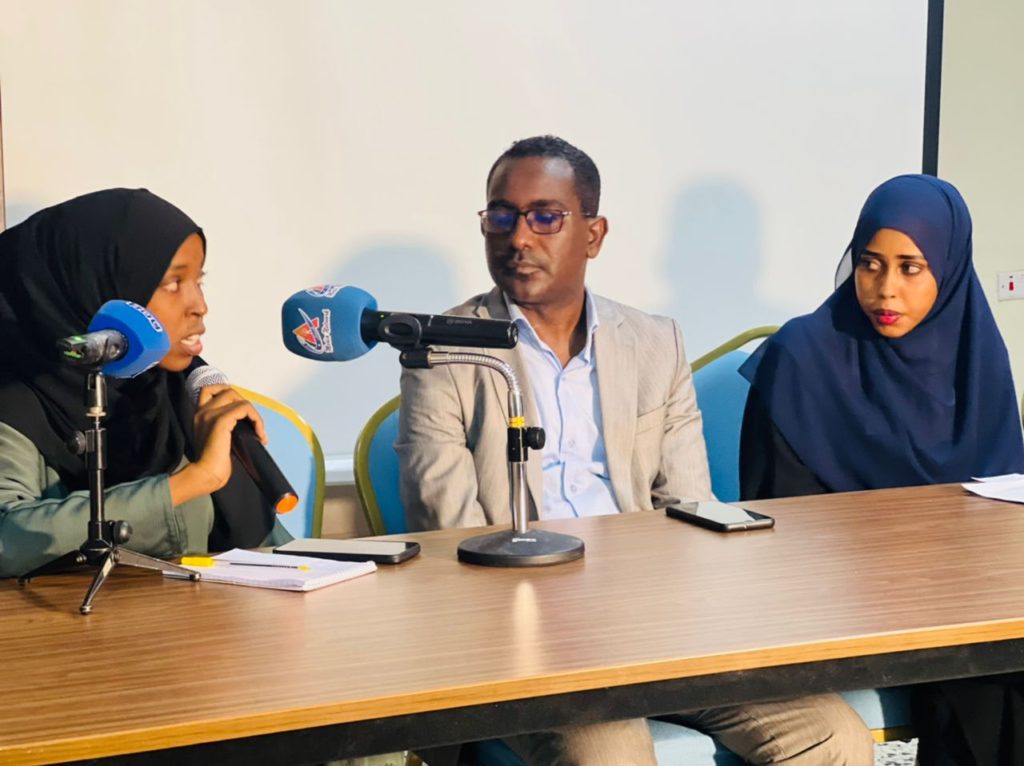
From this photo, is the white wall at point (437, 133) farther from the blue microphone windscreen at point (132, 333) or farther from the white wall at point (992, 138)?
the blue microphone windscreen at point (132, 333)

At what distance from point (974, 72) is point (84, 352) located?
3034 mm

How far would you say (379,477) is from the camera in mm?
2477

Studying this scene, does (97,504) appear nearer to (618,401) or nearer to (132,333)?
(132,333)

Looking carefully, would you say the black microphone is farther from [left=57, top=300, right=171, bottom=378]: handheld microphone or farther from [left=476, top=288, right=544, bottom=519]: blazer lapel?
[left=476, top=288, right=544, bottom=519]: blazer lapel

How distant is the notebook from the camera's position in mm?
1639

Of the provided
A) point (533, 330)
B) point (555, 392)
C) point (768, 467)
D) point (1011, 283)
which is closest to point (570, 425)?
point (555, 392)

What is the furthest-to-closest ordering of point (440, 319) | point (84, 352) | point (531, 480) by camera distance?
point (531, 480), point (440, 319), point (84, 352)

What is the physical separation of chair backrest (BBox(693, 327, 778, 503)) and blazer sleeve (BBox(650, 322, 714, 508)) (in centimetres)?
17

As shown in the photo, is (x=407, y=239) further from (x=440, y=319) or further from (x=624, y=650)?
(x=624, y=650)

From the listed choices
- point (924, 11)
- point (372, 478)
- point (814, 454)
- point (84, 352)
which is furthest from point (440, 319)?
point (924, 11)

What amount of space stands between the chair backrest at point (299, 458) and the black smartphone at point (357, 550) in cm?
63

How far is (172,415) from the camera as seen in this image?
2066mm

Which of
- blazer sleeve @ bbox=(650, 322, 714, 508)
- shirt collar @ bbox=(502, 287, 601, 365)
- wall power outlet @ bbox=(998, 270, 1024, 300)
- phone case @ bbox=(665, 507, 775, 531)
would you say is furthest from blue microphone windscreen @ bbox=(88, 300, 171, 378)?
wall power outlet @ bbox=(998, 270, 1024, 300)

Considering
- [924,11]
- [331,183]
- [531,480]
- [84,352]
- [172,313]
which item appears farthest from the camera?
[924,11]
